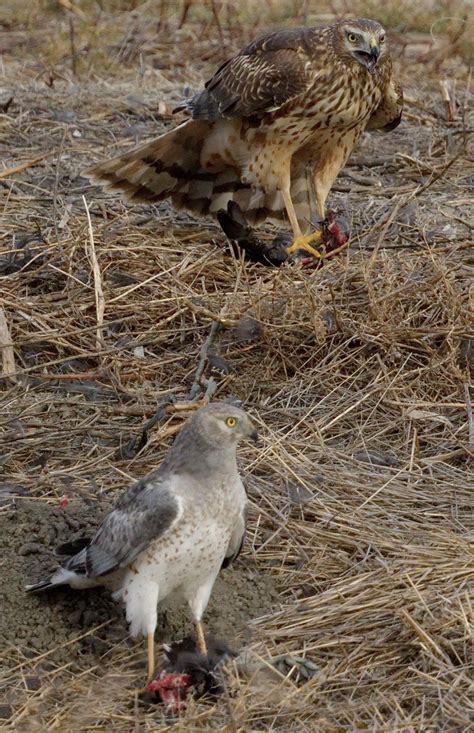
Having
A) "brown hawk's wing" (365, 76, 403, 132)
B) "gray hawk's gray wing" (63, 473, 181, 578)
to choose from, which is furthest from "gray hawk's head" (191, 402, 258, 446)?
"brown hawk's wing" (365, 76, 403, 132)

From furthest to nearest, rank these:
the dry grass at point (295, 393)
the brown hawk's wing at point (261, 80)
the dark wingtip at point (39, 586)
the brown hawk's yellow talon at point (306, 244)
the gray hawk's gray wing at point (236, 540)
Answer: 1. the brown hawk's yellow talon at point (306, 244)
2. the brown hawk's wing at point (261, 80)
3. the dark wingtip at point (39, 586)
4. the gray hawk's gray wing at point (236, 540)
5. the dry grass at point (295, 393)

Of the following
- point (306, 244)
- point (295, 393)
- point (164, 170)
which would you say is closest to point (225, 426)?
point (295, 393)

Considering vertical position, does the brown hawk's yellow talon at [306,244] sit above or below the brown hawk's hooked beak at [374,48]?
below

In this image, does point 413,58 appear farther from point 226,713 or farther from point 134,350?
point 226,713

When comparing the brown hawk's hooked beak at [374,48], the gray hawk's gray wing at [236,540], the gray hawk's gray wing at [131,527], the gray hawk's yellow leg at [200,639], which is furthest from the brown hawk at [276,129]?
the gray hawk's yellow leg at [200,639]

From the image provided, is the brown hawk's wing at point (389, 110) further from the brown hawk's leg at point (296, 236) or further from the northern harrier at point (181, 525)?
the northern harrier at point (181, 525)

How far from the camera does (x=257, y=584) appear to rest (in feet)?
15.2

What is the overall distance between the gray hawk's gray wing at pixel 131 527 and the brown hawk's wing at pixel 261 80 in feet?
11.0

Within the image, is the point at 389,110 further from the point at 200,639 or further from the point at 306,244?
the point at 200,639

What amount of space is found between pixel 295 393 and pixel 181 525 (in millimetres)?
1871

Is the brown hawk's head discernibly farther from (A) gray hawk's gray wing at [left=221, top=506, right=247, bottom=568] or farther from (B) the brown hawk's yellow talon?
(A) gray hawk's gray wing at [left=221, top=506, right=247, bottom=568]

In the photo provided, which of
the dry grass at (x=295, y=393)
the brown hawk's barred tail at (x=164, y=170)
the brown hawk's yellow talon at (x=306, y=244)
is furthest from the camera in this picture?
the brown hawk's barred tail at (x=164, y=170)

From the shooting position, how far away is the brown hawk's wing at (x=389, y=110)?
7.56 meters

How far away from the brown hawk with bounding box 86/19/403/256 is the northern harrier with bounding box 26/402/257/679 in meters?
3.15
